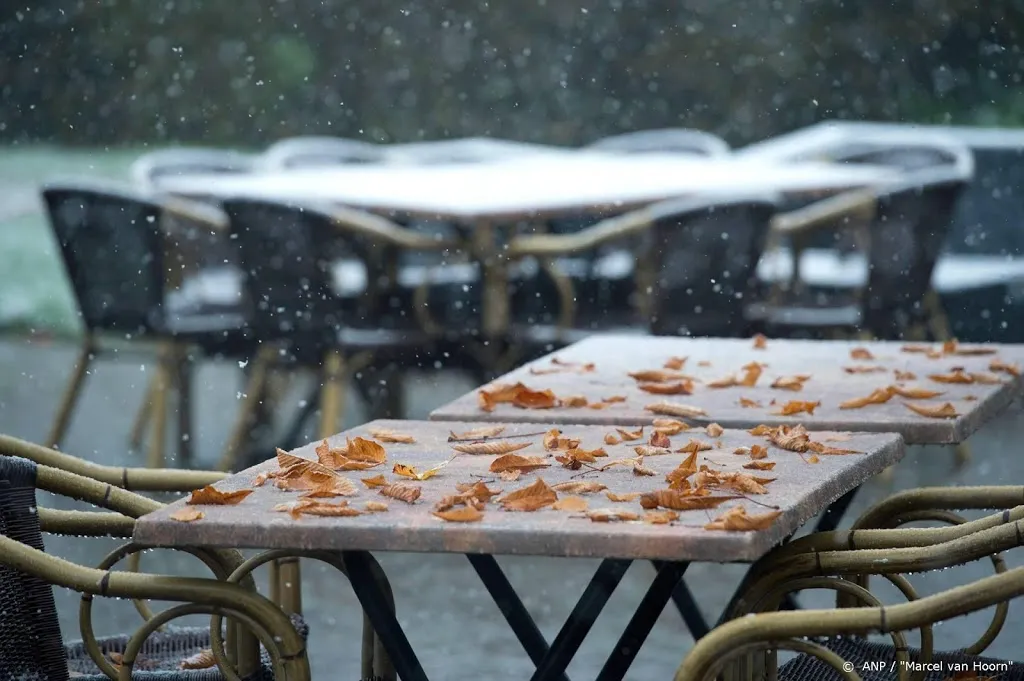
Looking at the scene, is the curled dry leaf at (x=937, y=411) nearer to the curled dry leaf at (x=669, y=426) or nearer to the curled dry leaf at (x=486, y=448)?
the curled dry leaf at (x=669, y=426)

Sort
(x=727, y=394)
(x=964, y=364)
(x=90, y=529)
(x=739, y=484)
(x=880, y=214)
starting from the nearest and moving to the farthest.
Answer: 1. (x=739, y=484)
2. (x=90, y=529)
3. (x=727, y=394)
4. (x=964, y=364)
5. (x=880, y=214)

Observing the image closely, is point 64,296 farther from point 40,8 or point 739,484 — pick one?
point 739,484

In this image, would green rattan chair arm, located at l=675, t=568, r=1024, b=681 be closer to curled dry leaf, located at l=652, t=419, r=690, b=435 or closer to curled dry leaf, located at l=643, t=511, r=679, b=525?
curled dry leaf, located at l=643, t=511, r=679, b=525

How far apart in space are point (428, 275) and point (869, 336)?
1110 mm

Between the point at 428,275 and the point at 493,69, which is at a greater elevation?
the point at 493,69

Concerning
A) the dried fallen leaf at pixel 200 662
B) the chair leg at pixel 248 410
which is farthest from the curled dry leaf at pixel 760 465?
the chair leg at pixel 248 410

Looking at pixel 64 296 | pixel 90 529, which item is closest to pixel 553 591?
pixel 90 529

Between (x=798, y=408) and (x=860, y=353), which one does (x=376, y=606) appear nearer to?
(x=798, y=408)

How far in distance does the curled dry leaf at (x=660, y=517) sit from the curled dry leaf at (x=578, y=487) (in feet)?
0.41

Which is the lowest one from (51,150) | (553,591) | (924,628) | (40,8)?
(553,591)

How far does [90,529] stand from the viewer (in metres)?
1.95

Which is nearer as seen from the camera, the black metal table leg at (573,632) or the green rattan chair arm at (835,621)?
the green rattan chair arm at (835,621)

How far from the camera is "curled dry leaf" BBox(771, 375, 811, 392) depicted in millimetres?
2361

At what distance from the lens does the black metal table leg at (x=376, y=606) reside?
A: 1.59 m
